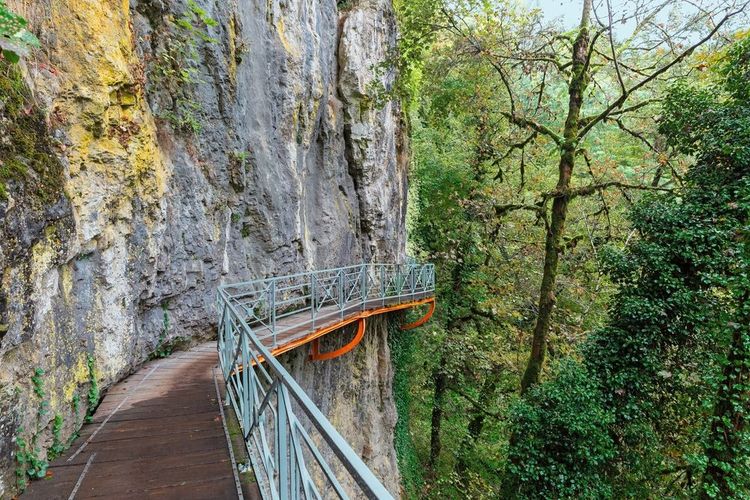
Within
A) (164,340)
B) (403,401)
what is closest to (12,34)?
(164,340)

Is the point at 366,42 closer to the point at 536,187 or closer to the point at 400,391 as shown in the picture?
the point at 536,187

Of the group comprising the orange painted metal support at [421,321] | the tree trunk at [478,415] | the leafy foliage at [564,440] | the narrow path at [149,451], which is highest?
the narrow path at [149,451]

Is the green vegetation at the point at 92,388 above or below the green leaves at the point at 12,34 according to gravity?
below

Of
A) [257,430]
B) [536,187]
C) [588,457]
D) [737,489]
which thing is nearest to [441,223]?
[536,187]

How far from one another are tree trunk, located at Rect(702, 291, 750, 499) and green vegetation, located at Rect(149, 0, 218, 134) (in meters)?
8.92

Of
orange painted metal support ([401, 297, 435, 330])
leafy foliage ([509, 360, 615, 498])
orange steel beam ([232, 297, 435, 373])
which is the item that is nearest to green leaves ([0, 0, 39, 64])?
orange steel beam ([232, 297, 435, 373])

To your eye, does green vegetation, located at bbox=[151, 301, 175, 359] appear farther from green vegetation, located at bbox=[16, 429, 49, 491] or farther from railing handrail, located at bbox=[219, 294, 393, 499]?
railing handrail, located at bbox=[219, 294, 393, 499]

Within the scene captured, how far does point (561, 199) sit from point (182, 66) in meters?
7.95

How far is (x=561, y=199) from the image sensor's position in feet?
29.3

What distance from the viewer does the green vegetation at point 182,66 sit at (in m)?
5.52

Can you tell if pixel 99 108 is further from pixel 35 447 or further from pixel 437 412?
pixel 437 412

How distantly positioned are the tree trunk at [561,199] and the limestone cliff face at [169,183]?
4650mm

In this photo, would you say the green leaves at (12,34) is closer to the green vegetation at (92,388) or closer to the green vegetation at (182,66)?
the green vegetation at (92,388)

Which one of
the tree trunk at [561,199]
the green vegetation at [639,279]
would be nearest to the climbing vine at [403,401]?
the green vegetation at [639,279]
